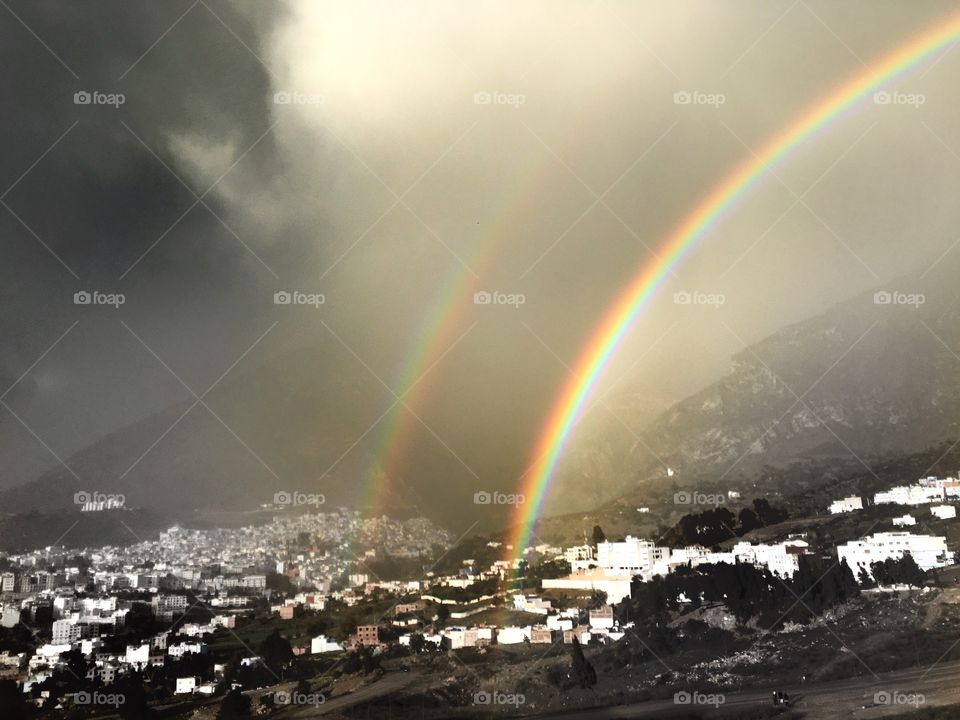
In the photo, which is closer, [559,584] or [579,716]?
[579,716]

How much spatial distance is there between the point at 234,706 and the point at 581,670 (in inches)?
568

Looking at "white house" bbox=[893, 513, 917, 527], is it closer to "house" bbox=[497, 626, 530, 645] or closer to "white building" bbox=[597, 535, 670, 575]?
"white building" bbox=[597, 535, 670, 575]

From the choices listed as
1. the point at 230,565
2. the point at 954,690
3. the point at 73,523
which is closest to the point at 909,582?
the point at 954,690

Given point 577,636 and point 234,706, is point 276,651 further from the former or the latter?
point 577,636

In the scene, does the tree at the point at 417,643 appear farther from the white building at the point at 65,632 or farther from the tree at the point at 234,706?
the white building at the point at 65,632

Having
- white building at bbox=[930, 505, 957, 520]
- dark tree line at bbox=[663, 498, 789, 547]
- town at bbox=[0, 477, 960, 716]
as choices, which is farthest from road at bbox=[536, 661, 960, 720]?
dark tree line at bbox=[663, 498, 789, 547]

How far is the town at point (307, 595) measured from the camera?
30453mm

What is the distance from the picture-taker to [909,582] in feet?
119

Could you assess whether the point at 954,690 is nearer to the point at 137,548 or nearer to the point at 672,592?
the point at 672,592

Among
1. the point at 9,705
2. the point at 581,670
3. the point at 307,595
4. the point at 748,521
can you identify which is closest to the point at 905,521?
the point at 748,521

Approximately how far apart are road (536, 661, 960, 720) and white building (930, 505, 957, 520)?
13.4m

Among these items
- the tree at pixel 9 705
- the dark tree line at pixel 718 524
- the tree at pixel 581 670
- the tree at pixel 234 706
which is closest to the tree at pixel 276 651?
the tree at pixel 234 706

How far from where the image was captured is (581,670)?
32625mm

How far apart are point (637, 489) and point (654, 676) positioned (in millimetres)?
31671
